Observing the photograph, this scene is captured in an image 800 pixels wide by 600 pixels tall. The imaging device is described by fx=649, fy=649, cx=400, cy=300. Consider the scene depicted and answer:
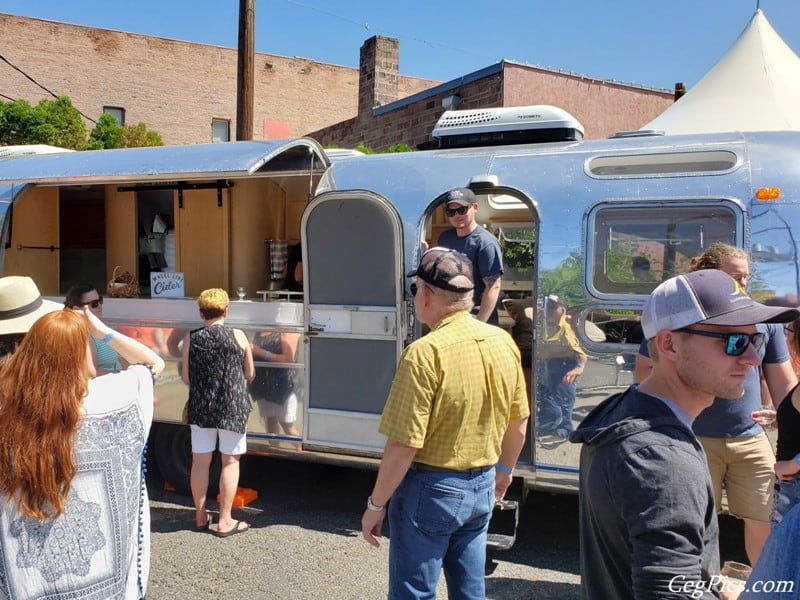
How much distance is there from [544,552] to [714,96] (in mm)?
7295

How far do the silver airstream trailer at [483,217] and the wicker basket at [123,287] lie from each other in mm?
669

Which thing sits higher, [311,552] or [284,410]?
[284,410]

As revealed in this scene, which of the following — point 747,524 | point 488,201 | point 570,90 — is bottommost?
point 747,524

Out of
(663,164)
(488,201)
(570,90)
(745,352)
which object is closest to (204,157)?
(488,201)

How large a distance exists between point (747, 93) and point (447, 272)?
A: 27.0ft

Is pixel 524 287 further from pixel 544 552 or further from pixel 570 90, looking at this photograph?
pixel 570 90

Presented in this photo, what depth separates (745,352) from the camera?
1599 millimetres

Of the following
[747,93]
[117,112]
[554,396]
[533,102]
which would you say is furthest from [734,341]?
[117,112]

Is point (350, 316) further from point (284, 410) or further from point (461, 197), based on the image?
point (461, 197)

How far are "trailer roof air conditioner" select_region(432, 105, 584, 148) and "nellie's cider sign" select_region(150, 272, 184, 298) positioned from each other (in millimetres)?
2489

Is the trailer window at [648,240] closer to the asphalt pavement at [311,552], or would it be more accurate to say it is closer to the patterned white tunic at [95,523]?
the asphalt pavement at [311,552]

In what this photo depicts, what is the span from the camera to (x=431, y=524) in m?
2.51

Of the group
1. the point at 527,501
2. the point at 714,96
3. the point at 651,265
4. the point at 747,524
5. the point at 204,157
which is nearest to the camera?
the point at 747,524

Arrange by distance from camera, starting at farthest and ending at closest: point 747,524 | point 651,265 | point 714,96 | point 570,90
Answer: point 570,90
point 714,96
point 651,265
point 747,524
